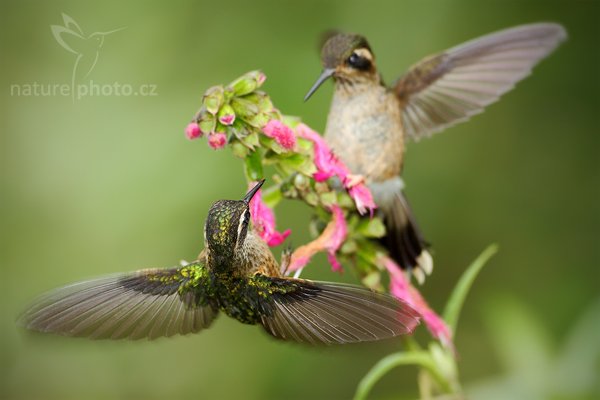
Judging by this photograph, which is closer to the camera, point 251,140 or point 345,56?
point 251,140

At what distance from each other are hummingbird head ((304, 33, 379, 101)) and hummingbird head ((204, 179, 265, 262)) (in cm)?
95

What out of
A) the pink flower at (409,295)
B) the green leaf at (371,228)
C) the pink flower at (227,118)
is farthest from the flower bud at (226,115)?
the pink flower at (409,295)

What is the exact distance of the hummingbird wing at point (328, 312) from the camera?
7.28 ft

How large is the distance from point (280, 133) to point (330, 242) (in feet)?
1.57

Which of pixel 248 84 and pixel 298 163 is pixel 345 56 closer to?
pixel 298 163

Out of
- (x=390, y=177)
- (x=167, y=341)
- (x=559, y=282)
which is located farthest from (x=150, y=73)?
(x=559, y=282)

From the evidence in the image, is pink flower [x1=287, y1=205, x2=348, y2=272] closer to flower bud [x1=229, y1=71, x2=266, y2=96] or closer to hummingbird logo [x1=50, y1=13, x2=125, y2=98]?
flower bud [x1=229, y1=71, x2=266, y2=96]

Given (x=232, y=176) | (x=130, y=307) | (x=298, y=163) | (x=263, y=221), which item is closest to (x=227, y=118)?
(x=298, y=163)

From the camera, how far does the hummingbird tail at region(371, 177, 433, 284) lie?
3.26m

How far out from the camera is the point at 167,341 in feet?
16.6

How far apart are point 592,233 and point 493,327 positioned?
1594 millimetres

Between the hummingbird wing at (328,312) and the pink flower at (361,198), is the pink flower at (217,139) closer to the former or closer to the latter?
the hummingbird wing at (328,312)

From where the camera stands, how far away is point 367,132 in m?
3.46

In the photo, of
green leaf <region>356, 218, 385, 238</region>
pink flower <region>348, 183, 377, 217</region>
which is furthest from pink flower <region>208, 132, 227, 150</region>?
green leaf <region>356, 218, 385, 238</region>
